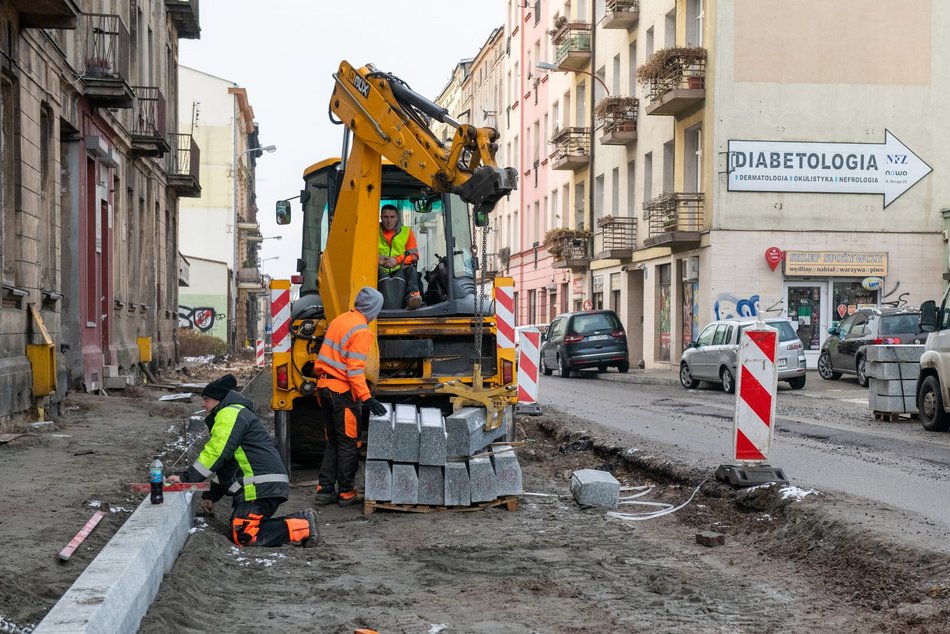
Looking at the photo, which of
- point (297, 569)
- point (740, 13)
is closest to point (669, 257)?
point (740, 13)

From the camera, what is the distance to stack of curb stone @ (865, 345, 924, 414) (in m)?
16.0

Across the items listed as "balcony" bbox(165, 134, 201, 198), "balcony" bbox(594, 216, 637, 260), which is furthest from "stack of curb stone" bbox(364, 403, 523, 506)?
"balcony" bbox(594, 216, 637, 260)

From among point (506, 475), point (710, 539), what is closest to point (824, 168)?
point (506, 475)

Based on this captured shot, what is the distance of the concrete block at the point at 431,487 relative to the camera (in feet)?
28.9

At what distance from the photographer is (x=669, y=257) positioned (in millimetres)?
33438

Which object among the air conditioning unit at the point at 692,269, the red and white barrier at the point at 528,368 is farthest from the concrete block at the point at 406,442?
the air conditioning unit at the point at 692,269

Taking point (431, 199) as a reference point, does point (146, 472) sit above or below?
below

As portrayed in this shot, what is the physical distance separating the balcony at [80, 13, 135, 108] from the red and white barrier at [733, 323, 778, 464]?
40.7ft

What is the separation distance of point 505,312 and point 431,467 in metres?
3.04

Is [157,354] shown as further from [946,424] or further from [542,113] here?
[542,113]

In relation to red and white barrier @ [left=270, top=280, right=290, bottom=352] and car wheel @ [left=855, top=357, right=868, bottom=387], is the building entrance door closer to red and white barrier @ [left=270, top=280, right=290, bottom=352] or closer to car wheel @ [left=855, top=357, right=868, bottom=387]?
car wheel @ [left=855, top=357, right=868, bottom=387]

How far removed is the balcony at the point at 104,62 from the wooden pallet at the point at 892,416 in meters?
12.7

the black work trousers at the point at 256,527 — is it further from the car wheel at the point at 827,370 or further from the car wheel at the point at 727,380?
the car wheel at the point at 827,370

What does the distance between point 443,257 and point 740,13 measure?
2134 centimetres
